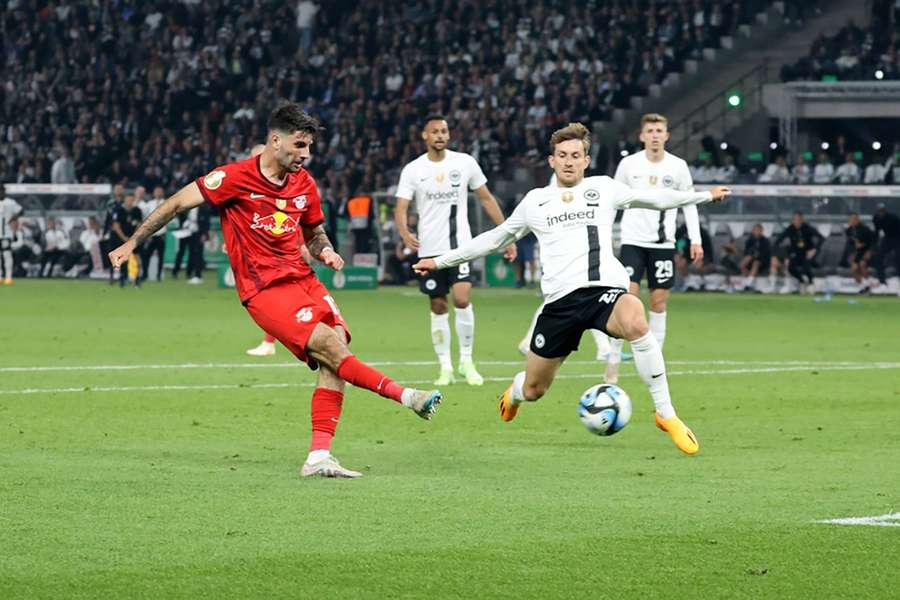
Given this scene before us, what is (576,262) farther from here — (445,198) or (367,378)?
(445,198)

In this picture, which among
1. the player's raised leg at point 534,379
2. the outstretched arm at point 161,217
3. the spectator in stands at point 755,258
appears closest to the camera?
the outstretched arm at point 161,217

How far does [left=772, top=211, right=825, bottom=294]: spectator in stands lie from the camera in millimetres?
34750

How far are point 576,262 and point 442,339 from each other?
5.27 meters

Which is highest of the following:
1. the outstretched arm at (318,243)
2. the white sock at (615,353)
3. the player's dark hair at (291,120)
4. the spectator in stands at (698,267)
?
the player's dark hair at (291,120)

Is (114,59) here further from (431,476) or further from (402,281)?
(431,476)

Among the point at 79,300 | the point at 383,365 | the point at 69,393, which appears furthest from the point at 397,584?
the point at 79,300

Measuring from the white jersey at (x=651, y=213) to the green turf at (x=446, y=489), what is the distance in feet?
4.55

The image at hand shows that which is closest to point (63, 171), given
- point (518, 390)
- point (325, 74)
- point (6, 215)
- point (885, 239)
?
point (325, 74)

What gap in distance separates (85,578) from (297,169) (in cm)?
421

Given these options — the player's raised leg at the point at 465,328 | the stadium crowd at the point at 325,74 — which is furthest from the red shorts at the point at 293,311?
the stadium crowd at the point at 325,74

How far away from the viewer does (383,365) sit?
1873 cm

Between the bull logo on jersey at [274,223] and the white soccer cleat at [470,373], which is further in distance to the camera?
the white soccer cleat at [470,373]

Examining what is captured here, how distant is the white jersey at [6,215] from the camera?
37.3m

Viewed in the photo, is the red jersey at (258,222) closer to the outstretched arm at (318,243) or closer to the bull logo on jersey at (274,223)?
the bull logo on jersey at (274,223)
